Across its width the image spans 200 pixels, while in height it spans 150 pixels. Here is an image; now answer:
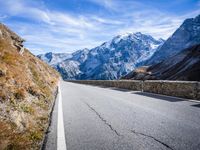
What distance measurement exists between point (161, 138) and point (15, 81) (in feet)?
20.9

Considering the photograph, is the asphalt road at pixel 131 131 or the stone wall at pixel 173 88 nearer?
the asphalt road at pixel 131 131

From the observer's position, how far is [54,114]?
359 inches

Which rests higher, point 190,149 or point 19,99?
point 19,99

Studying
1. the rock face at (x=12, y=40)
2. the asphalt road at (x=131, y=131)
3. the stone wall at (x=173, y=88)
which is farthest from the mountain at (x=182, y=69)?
the asphalt road at (x=131, y=131)

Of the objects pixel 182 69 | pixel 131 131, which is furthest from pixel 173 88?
pixel 182 69

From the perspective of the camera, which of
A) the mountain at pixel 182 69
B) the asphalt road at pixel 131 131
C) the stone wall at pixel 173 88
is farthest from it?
the mountain at pixel 182 69

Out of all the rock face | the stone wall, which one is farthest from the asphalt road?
the rock face

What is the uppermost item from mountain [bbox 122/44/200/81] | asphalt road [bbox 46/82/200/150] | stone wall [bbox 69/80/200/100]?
mountain [bbox 122/44/200/81]

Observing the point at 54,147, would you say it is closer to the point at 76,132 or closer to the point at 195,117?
the point at 76,132

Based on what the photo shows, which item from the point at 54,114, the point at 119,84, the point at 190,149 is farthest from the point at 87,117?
the point at 119,84

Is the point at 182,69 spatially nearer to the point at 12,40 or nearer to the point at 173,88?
the point at 12,40

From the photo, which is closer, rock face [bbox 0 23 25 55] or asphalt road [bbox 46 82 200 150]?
asphalt road [bbox 46 82 200 150]

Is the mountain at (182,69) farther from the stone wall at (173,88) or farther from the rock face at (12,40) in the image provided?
the rock face at (12,40)

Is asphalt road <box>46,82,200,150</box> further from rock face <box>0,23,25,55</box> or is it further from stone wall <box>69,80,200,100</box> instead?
rock face <box>0,23,25,55</box>
